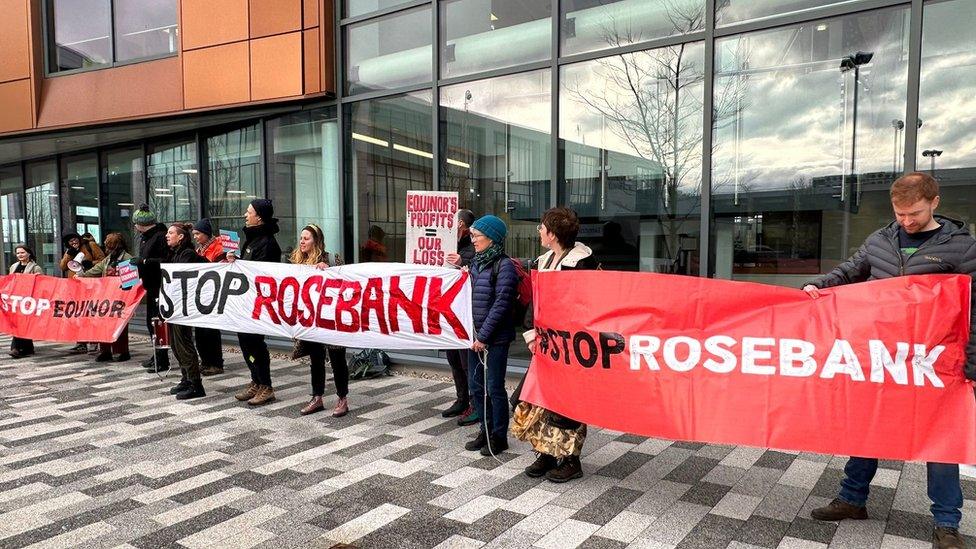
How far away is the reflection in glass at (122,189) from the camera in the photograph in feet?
38.0

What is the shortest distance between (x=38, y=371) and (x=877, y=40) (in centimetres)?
1042

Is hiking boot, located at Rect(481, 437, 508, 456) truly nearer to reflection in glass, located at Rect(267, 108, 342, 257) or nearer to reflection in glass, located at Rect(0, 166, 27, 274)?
reflection in glass, located at Rect(267, 108, 342, 257)

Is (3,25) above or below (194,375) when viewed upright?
above

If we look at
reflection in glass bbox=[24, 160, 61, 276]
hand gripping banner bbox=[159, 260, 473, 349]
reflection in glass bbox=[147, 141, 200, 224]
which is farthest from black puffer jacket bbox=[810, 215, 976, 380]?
reflection in glass bbox=[24, 160, 61, 276]

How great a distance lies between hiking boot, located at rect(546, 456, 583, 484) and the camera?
4.05m

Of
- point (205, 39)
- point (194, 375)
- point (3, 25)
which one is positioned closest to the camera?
point (194, 375)

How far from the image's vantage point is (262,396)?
6125 mm

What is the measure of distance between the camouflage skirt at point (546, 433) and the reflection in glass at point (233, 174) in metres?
7.01

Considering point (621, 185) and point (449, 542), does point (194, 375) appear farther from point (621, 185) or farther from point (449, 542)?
point (621, 185)

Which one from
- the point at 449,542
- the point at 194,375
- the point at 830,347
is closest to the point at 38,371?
the point at 194,375

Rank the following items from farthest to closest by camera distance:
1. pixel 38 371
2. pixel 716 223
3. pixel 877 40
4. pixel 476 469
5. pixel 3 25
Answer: pixel 3 25 < pixel 38 371 < pixel 716 223 < pixel 877 40 < pixel 476 469

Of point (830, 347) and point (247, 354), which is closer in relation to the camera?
point (830, 347)

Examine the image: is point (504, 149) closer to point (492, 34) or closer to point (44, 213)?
point (492, 34)

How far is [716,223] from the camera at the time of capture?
602 cm
